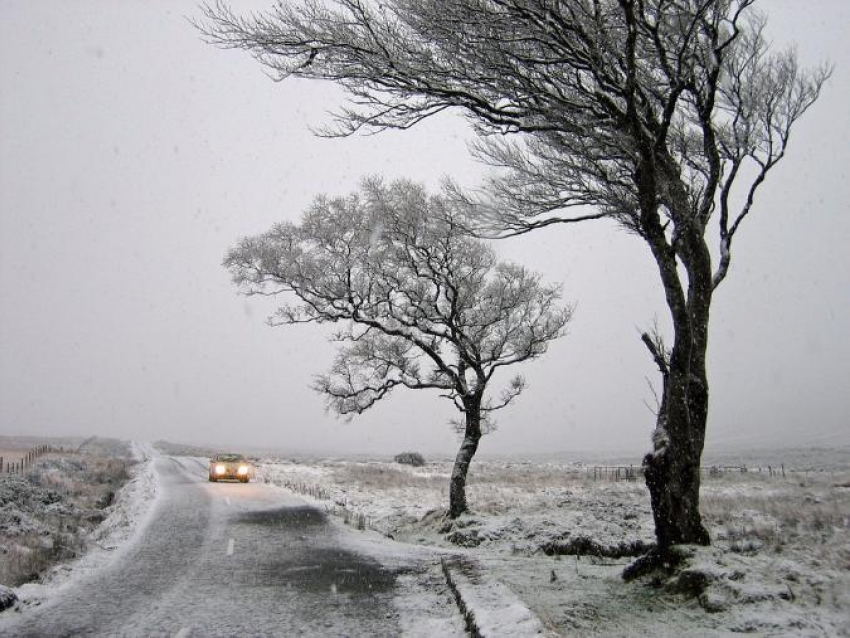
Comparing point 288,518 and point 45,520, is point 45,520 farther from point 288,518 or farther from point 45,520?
point 288,518

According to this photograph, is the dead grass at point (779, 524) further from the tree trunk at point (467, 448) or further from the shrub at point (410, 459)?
the shrub at point (410, 459)

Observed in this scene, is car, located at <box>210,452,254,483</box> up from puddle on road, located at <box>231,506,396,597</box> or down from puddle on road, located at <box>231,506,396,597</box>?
up

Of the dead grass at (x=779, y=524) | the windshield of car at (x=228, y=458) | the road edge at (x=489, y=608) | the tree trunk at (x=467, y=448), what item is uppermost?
the tree trunk at (x=467, y=448)

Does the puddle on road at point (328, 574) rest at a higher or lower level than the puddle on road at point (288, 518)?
higher

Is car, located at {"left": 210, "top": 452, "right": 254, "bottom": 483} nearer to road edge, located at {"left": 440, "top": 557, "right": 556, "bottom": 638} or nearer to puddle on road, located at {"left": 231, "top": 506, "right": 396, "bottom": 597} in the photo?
puddle on road, located at {"left": 231, "top": 506, "right": 396, "bottom": 597}

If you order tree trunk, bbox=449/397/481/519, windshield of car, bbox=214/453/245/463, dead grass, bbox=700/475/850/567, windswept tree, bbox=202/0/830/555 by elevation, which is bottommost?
dead grass, bbox=700/475/850/567

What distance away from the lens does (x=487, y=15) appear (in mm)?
6102

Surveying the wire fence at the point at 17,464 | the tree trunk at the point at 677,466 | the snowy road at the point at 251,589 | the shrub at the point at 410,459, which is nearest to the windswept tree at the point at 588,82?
the tree trunk at the point at 677,466

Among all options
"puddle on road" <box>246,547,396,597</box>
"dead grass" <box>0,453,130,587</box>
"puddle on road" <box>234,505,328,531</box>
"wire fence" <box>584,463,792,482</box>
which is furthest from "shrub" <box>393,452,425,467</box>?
"puddle on road" <box>246,547,396,597</box>

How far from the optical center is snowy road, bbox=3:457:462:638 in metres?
6.23

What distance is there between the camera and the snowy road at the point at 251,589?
6.23 m

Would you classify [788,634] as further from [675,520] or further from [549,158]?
[549,158]

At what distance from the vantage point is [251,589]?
7836 mm

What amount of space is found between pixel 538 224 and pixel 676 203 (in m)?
2.36
